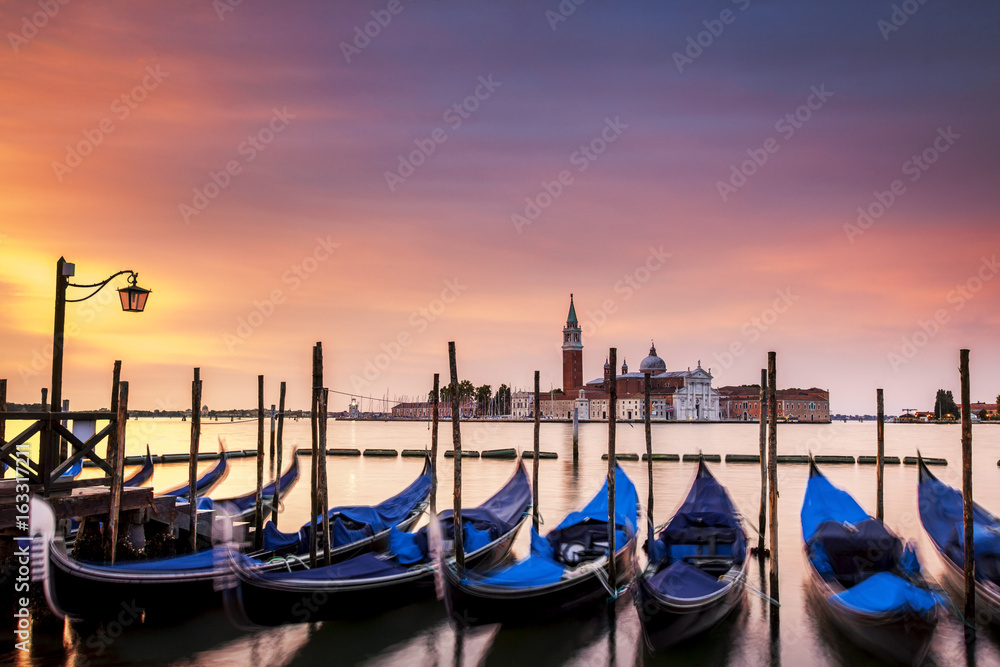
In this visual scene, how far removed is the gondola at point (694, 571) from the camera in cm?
667

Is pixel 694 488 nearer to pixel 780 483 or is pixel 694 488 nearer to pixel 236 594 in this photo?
pixel 236 594

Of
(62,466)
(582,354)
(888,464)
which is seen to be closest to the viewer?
(62,466)

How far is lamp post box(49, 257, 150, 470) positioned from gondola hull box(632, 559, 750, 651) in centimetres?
519

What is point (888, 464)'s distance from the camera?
30.1 meters

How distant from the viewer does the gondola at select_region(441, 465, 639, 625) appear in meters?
6.99

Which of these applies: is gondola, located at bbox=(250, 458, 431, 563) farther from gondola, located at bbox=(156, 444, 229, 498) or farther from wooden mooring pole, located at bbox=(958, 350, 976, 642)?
wooden mooring pole, located at bbox=(958, 350, 976, 642)

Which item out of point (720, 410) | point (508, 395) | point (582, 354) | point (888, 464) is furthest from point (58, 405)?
point (508, 395)

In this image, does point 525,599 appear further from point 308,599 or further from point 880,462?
point 880,462

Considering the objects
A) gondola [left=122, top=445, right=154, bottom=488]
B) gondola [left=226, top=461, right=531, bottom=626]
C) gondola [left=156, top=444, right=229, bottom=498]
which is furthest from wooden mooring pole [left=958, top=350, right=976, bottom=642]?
gondola [left=122, top=445, right=154, bottom=488]

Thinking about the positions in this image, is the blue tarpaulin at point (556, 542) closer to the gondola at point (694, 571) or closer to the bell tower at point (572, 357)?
the gondola at point (694, 571)

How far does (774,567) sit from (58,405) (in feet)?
22.9

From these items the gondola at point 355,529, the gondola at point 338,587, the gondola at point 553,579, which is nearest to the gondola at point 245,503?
the gondola at point 355,529

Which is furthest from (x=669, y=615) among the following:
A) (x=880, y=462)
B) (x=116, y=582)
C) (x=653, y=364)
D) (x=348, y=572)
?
(x=653, y=364)

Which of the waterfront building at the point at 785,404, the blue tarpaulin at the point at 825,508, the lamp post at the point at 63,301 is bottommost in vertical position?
the waterfront building at the point at 785,404
